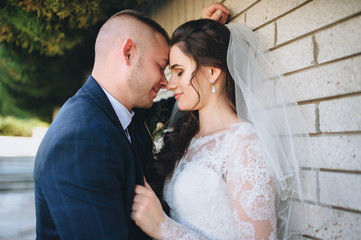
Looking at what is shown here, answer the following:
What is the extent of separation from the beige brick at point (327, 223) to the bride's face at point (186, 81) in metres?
1.03

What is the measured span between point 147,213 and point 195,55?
1194mm

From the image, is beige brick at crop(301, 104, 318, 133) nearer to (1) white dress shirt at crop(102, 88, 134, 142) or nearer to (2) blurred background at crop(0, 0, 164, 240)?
(1) white dress shirt at crop(102, 88, 134, 142)

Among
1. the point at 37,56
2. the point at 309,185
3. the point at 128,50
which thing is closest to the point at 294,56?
the point at 309,185

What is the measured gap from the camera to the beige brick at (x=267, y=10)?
171cm

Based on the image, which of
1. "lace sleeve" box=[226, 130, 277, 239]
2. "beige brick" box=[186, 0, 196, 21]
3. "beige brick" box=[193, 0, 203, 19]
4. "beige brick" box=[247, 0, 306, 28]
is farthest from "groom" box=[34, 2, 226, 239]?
"beige brick" box=[186, 0, 196, 21]

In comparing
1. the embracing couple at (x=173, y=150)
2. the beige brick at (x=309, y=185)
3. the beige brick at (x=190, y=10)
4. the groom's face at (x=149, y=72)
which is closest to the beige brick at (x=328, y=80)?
the embracing couple at (x=173, y=150)

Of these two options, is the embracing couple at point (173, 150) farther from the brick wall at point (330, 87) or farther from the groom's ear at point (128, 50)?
the brick wall at point (330, 87)

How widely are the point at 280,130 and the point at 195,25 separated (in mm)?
1038

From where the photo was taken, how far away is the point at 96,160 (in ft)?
4.85

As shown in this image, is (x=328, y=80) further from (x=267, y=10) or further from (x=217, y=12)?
(x=217, y=12)

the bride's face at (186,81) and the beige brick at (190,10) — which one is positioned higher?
the beige brick at (190,10)

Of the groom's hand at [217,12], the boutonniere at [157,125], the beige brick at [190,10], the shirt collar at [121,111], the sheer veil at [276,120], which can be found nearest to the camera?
the sheer veil at [276,120]

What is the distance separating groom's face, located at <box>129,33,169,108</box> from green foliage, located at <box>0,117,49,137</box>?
3224cm

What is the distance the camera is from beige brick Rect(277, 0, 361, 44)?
4.40 ft
